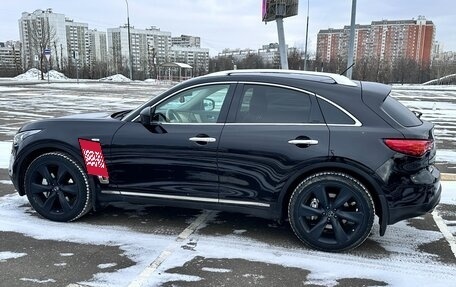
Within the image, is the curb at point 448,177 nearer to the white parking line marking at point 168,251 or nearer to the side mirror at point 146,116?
the white parking line marking at point 168,251

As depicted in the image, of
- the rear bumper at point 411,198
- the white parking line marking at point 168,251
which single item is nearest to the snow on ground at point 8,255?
the white parking line marking at point 168,251

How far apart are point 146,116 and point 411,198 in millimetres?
2589

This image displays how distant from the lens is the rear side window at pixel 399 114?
394cm

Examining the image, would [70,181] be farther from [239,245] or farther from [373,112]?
[373,112]

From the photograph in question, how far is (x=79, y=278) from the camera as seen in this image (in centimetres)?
348

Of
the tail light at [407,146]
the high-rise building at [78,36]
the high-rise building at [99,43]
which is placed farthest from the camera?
the high-rise building at [99,43]

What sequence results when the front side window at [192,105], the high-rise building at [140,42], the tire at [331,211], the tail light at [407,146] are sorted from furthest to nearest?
the high-rise building at [140,42]
the front side window at [192,105]
the tire at [331,211]
the tail light at [407,146]

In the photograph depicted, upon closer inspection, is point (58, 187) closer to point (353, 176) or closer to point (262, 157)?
point (262, 157)

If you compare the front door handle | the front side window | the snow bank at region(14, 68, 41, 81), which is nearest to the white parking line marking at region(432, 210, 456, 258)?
the front door handle

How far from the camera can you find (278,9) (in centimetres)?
1709

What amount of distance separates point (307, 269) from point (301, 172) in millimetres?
853

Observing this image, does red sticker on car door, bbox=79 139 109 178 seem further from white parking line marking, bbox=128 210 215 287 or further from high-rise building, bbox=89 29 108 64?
high-rise building, bbox=89 29 108 64

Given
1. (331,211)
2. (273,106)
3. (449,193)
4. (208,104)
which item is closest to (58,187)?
(208,104)

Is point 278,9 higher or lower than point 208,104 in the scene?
higher
